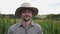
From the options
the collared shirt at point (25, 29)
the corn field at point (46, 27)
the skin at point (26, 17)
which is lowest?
the corn field at point (46, 27)

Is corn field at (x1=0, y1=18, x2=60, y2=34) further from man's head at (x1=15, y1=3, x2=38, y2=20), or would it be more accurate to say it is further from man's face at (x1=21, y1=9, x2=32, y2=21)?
man's face at (x1=21, y1=9, x2=32, y2=21)

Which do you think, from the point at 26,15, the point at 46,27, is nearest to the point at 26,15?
the point at 26,15

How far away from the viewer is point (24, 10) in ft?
7.23

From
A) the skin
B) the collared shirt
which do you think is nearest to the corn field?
the collared shirt

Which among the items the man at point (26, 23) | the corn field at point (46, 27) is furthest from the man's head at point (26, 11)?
the corn field at point (46, 27)

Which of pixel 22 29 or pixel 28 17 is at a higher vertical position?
pixel 28 17

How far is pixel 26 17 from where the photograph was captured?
84.4 inches

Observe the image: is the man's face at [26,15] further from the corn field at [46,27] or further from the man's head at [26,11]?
the corn field at [46,27]

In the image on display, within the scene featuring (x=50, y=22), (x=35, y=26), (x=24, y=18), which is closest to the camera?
(x=24, y=18)

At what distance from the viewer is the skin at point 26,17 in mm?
2150

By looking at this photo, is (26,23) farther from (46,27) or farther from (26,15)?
(46,27)

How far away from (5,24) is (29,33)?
1.74 m

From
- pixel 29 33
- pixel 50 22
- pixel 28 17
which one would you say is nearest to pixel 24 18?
pixel 28 17

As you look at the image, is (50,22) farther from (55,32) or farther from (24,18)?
(24,18)
